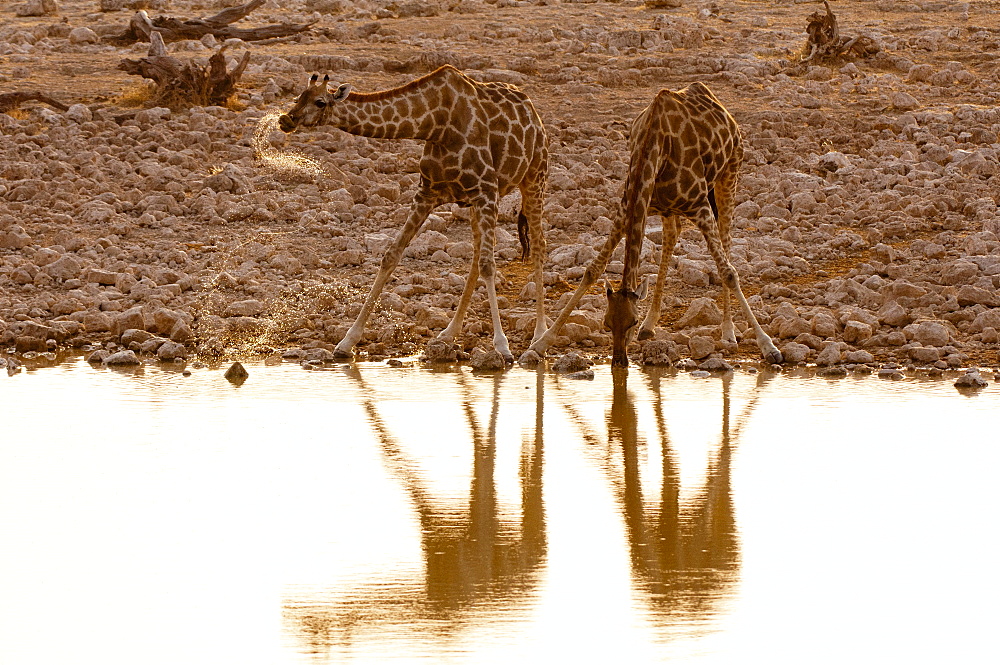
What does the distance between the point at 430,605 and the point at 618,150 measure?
1169 centimetres

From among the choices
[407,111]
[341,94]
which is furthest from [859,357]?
[341,94]

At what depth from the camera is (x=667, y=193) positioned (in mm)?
10086

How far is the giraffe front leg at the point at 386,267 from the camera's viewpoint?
33.8 feet

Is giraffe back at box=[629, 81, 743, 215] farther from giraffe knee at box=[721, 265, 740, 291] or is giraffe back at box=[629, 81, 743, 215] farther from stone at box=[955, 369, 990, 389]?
stone at box=[955, 369, 990, 389]

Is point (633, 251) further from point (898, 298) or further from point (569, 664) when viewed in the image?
point (569, 664)

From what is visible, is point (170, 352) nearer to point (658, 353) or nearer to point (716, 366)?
point (658, 353)

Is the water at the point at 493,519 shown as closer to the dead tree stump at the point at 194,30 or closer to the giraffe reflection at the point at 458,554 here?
the giraffe reflection at the point at 458,554

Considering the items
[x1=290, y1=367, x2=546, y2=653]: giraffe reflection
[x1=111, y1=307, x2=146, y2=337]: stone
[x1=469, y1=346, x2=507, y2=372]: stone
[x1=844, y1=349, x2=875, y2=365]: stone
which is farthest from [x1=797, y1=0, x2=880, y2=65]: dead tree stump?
[x1=290, y1=367, x2=546, y2=653]: giraffe reflection

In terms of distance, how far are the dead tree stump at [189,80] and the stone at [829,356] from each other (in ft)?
33.6

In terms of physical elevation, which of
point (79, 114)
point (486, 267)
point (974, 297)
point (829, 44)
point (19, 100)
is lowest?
point (974, 297)

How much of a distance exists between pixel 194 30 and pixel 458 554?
62.2 feet

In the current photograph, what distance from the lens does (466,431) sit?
821 centimetres

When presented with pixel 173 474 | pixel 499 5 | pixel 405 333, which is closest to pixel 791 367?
pixel 405 333

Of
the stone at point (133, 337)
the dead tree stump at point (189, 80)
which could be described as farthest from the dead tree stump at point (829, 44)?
the stone at point (133, 337)
